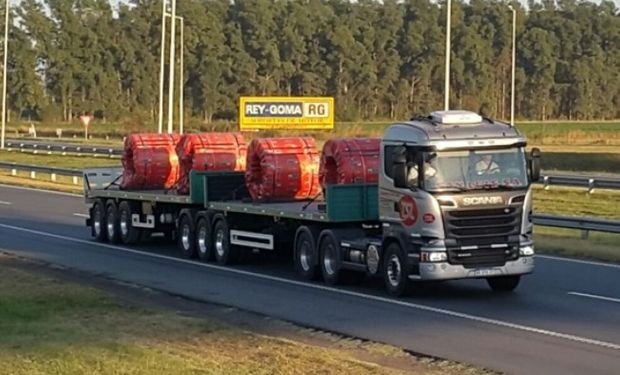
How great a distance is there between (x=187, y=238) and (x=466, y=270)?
8.11m

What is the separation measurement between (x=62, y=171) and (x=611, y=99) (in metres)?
112

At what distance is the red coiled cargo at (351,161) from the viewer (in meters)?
21.3

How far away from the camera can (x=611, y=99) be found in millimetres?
154250

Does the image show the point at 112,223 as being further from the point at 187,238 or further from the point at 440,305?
the point at 440,305

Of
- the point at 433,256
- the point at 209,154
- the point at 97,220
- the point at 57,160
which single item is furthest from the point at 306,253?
the point at 57,160

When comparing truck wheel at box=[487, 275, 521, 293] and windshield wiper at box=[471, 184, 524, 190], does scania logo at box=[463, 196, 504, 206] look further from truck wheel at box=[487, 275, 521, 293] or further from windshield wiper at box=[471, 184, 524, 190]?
truck wheel at box=[487, 275, 521, 293]

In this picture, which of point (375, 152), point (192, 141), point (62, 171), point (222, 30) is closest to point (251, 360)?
point (375, 152)

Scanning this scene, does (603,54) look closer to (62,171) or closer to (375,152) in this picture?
(62,171)

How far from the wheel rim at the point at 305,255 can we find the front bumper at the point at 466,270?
309 cm

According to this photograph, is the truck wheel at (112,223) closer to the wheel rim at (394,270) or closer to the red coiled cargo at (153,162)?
the red coiled cargo at (153,162)

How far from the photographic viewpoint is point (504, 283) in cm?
1980

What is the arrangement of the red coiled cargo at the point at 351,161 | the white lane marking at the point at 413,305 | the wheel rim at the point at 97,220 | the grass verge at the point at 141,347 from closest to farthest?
the grass verge at the point at 141,347
the white lane marking at the point at 413,305
the red coiled cargo at the point at 351,161
the wheel rim at the point at 97,220

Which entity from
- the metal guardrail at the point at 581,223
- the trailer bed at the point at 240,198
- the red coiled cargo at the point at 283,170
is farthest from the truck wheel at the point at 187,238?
the metal guardrail at the point at 581,223

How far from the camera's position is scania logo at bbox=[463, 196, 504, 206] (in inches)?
733
